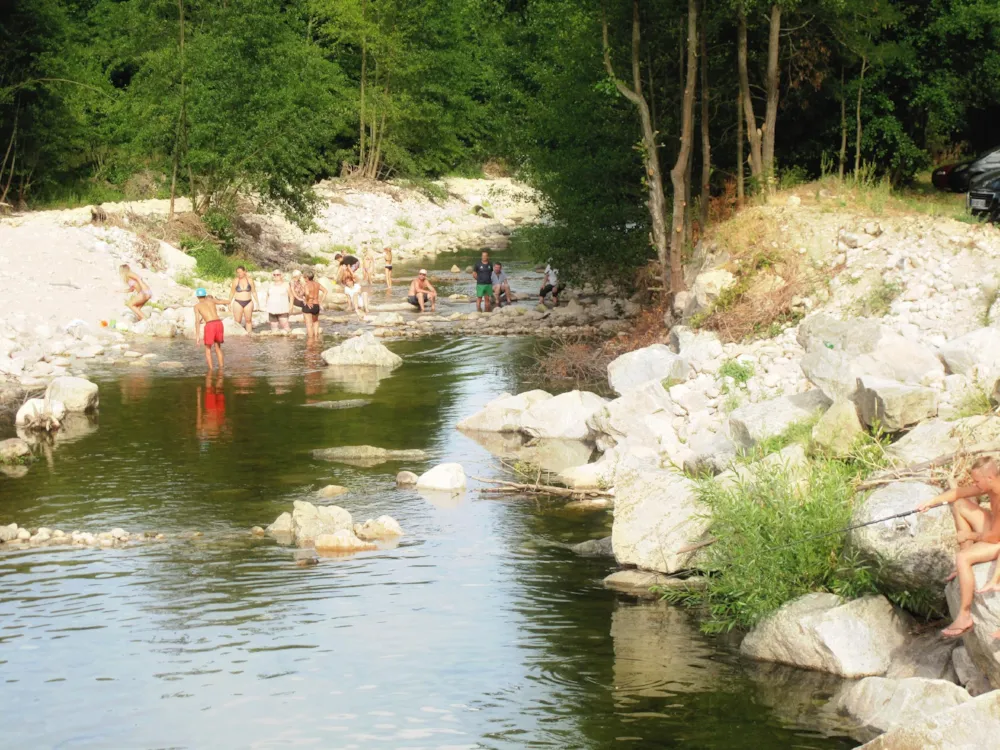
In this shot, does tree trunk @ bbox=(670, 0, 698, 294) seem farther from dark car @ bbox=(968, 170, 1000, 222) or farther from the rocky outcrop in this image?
the rocky outcrop

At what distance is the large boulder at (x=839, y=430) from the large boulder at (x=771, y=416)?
3.08 ft

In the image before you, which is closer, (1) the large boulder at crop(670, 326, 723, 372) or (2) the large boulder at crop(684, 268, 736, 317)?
(1) the large boulder at crop(670, 326, 723, 372)

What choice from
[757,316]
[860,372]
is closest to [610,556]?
[860,372]

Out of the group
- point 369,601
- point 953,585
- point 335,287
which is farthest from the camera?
point 335,287

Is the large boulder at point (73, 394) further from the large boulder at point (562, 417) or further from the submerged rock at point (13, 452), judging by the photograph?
the large boulder at point (562, 417)

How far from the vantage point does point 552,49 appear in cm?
2942

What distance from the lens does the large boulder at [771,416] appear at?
13422 mm

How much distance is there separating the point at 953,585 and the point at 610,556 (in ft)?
14.0

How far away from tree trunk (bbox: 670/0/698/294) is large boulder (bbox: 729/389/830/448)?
31.2ft

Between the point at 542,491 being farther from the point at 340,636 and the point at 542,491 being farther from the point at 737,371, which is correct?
the point at 340,636

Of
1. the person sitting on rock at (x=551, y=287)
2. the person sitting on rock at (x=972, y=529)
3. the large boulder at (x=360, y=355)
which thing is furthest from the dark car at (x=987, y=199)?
the person sitting on rock at (x=551, y=287)

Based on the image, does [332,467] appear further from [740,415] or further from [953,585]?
[953,585]

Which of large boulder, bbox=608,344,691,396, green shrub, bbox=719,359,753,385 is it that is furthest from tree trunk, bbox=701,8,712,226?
green shrub, bbox=719,359,753,385

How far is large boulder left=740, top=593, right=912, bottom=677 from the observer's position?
991 cm
